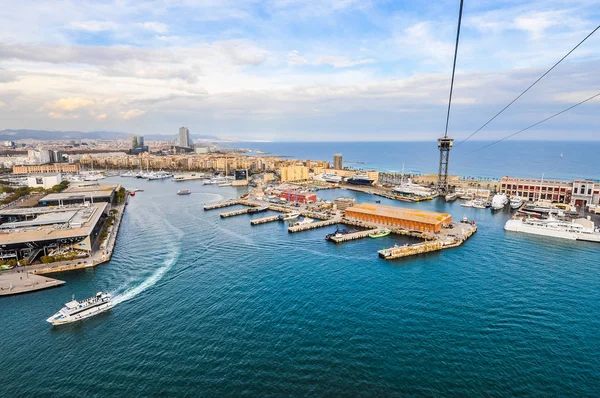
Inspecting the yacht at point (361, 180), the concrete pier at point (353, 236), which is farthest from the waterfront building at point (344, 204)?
the yacht at point (361, 180)

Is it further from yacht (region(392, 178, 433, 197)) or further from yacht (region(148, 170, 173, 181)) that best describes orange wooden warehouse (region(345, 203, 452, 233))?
yacht (region(148, 170, 173, 181))

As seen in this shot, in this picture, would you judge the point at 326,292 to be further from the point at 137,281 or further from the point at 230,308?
the point at 137,281

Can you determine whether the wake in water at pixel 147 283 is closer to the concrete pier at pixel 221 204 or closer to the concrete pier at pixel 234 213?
the concrete pier at pixel 234 213

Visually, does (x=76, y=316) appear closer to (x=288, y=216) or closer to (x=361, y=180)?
(x=288, y=216)

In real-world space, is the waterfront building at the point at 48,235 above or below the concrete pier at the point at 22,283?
above

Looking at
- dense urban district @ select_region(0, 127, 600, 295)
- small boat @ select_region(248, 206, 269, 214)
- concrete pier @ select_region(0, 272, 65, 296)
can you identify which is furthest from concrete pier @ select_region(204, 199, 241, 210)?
concrete pier @ select_region(0, 272, 65, 296)
